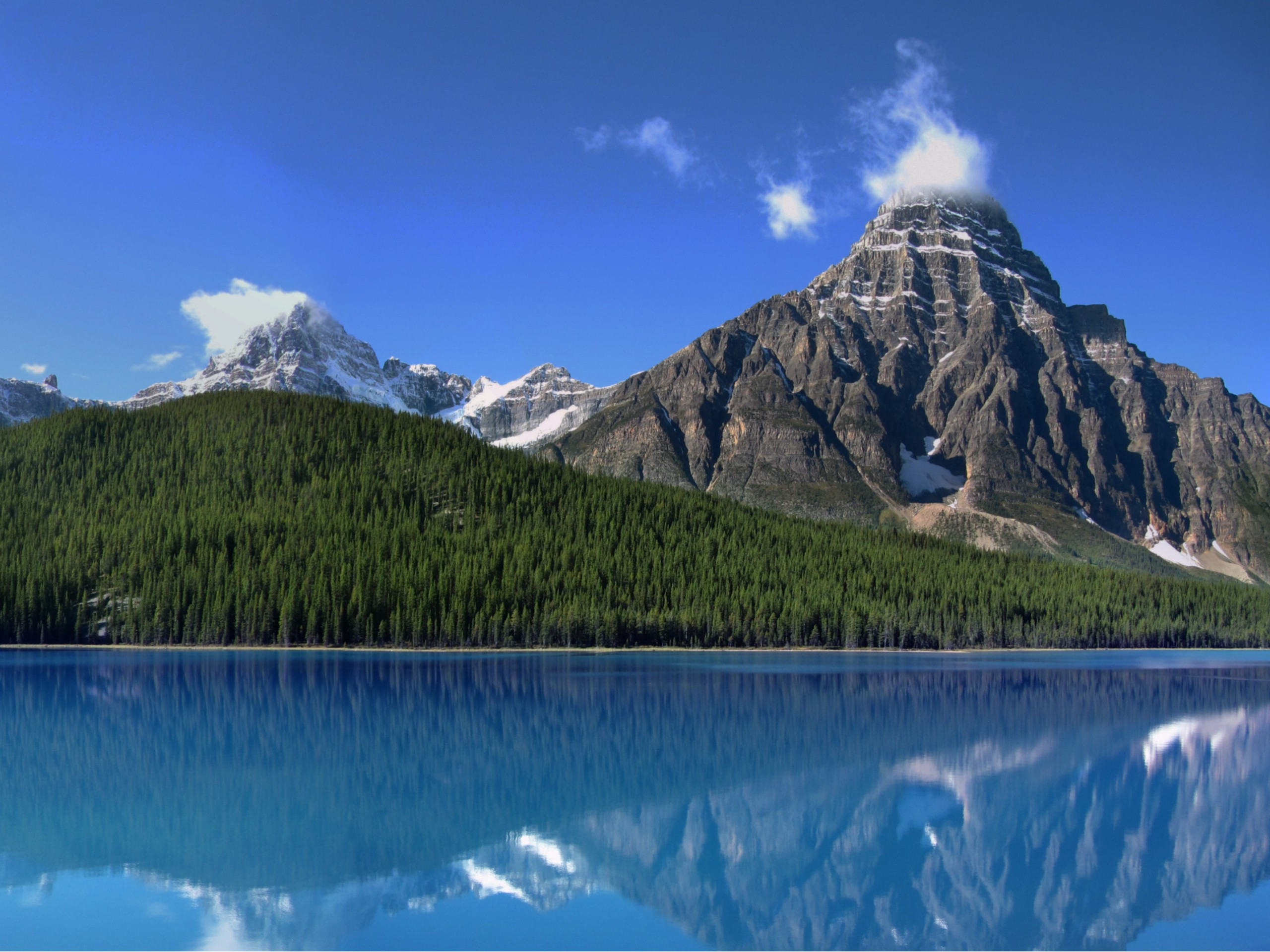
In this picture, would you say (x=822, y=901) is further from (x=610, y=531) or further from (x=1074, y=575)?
(x=1074, y=575)

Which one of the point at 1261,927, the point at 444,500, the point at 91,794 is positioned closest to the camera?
the point at 1261,927

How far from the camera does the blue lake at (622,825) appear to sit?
76.2 feet

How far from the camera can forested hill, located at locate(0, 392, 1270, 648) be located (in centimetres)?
13550

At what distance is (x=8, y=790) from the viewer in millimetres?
35281

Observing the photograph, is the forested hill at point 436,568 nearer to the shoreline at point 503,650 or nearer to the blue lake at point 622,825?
the shoreline at point 503,650

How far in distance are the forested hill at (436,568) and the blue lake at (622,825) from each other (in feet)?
235

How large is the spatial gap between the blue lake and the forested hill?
235 feet

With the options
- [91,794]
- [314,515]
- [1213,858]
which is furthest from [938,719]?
[314,515]

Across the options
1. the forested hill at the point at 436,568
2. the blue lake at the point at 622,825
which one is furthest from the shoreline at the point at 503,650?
the blue lake at the point at 622,825

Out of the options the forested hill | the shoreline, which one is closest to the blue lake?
the shoreline

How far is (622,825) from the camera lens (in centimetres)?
3177

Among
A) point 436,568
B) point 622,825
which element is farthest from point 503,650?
point 622,825

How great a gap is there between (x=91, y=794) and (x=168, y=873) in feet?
37.7

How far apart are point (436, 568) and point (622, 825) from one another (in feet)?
391
